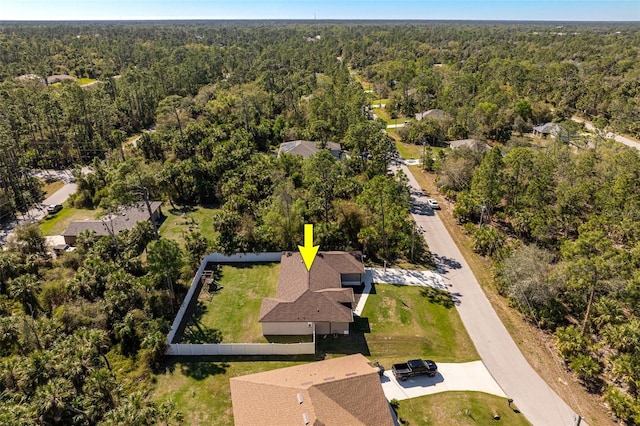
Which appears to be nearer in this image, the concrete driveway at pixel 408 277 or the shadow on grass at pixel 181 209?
the concrete driveway at pixel 408 277

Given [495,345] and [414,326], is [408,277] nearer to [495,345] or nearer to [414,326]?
[414,326]

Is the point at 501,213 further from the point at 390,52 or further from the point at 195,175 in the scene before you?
the point at 390,52

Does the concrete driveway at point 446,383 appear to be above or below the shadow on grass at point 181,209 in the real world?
below

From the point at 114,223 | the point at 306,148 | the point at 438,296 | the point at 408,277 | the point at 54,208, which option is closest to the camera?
the point at 438,296

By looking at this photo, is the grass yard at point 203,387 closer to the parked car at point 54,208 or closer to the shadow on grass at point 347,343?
the shadow on grass at point 347,343
